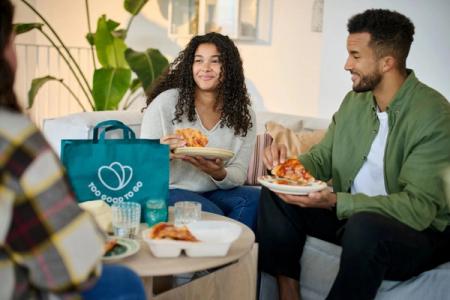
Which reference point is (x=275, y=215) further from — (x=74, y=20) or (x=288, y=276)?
(x=74, y=20)

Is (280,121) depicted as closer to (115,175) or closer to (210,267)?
(115,175)

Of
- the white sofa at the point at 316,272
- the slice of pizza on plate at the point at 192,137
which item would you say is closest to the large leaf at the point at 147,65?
the white sofa at the point at 316,272

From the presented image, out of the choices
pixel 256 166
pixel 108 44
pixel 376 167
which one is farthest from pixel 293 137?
pixel 108 44

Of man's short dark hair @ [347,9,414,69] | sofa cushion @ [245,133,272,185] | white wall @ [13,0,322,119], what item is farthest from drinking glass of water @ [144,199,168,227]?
white wall @ [13,0,322,119]

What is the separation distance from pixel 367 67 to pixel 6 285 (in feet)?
5.65

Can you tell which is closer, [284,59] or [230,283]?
[230,283]

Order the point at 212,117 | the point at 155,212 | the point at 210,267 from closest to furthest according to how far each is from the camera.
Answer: the point at 210,267, the point at 155,212, the point at 212,117

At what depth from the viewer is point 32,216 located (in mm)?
949

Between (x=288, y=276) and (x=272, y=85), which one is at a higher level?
(x=272, y=85)

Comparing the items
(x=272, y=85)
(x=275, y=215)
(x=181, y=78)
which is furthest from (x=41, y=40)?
(x=275, y=215)

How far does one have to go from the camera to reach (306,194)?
204cm

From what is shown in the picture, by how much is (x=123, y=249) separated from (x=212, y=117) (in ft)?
3.82

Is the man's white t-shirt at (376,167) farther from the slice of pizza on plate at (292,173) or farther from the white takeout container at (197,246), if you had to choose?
the white takeout container at (197,246)

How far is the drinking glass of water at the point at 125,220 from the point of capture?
5.69 feet
